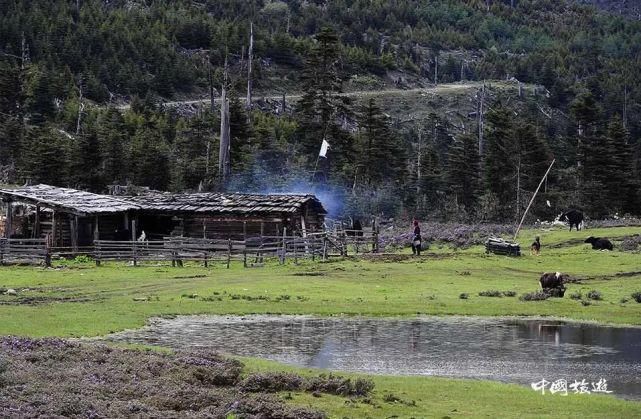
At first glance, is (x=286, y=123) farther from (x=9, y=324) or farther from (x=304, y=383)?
(x=304, y=383)

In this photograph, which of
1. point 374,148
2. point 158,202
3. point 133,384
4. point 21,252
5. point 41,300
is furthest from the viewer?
point 374,148

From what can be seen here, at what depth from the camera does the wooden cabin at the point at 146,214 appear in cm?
5434

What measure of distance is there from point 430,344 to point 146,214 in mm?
39194

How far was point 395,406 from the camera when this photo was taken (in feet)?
52.7

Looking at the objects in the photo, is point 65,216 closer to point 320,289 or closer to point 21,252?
point 21,252

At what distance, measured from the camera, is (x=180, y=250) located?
49.1 m

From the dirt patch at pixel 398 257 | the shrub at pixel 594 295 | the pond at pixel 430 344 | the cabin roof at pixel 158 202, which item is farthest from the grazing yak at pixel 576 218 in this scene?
the pond at pixel 430 344

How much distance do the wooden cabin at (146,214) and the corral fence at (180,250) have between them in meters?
2.59

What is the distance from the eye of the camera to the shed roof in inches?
2067

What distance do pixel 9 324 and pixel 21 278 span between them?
16.7 metres

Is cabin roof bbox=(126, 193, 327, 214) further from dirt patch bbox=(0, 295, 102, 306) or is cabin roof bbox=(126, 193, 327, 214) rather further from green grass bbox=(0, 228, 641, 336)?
dirt patch bbox=(0, 295, 102, 306)

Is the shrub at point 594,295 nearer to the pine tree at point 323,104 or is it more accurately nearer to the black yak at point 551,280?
the black yak at point 551,280

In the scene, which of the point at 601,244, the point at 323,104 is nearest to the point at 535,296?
the point at 601,244

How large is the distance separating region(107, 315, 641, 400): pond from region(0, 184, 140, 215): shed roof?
25.6 metres
